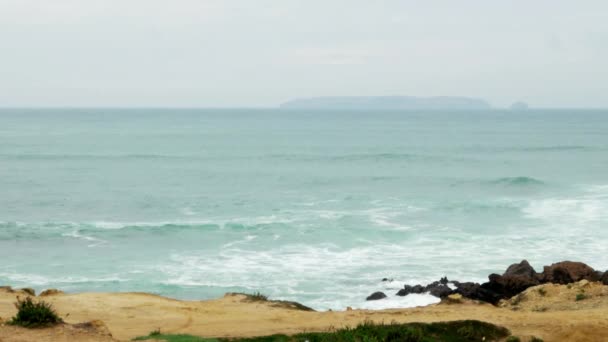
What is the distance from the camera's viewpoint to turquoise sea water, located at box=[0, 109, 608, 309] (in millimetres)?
27156

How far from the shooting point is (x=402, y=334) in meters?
13.9

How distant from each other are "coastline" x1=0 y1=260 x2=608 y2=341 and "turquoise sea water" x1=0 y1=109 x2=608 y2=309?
5330 mm

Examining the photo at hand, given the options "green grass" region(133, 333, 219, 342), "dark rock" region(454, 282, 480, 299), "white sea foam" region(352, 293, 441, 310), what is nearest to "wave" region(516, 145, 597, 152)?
"dark rock" region(454, 282, 480, 299)

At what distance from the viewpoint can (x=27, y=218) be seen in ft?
124

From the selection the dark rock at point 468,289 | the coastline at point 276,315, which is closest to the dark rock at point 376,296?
the dark rock at point 468,289

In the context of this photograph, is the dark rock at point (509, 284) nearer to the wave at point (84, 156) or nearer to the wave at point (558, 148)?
the wave at point (84, 156)

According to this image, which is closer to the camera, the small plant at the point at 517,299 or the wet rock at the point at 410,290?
the small plant at the point at 517,299

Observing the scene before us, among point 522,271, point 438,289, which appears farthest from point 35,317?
point 522,271

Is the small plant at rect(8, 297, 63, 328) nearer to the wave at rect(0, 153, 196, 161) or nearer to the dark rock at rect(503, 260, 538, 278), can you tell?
the dark rock at rect(503, 260, 538, 278)

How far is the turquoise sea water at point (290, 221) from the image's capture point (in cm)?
2716

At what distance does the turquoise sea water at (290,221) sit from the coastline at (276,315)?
5.33 m

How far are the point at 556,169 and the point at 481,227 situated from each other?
29.1m

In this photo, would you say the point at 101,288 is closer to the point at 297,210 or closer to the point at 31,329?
the point at 31,329

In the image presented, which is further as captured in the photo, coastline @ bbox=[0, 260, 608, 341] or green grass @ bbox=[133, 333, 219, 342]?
coastline @ bbox=[0, 260, 608, 341]
